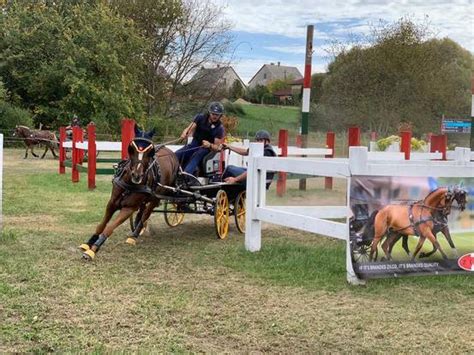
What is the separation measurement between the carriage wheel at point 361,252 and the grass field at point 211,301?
26 cm

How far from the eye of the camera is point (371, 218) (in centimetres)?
600

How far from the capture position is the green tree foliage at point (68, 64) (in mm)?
34375

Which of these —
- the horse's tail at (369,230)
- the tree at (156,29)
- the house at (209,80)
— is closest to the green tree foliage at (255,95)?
the house at (209,80)

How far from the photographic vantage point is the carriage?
8273 mm

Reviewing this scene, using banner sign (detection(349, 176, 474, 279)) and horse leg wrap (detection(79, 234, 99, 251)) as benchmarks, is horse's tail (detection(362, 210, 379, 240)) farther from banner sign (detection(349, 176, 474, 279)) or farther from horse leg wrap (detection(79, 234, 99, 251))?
horse leg wrap (detection(79, 234, 99, 251))

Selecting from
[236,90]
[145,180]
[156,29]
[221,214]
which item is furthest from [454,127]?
[236,90]

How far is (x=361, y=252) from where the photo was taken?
596 centimetres

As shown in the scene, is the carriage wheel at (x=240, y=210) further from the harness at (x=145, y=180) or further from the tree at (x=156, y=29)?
the tree at (x=156, y=29)

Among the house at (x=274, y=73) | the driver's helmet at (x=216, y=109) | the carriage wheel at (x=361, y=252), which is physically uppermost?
the house at (x=274, y=73)

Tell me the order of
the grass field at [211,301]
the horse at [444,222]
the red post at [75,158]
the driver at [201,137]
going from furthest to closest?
1. the red post at [75,158]
2. the driver at [201,137]
3. the horse at [444,222]
4. the grass field at [211,301]

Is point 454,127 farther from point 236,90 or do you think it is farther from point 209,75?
point 236,90

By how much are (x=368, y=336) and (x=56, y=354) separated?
223 cm

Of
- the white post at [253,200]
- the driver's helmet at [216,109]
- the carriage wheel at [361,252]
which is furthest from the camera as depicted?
the driver's helmet at [216,109]

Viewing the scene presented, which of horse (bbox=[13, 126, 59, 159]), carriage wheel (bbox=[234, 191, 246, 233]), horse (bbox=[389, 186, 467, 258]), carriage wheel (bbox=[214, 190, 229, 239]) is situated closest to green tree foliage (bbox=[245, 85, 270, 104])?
horse (bbox=[13, 126, 59, 159])
